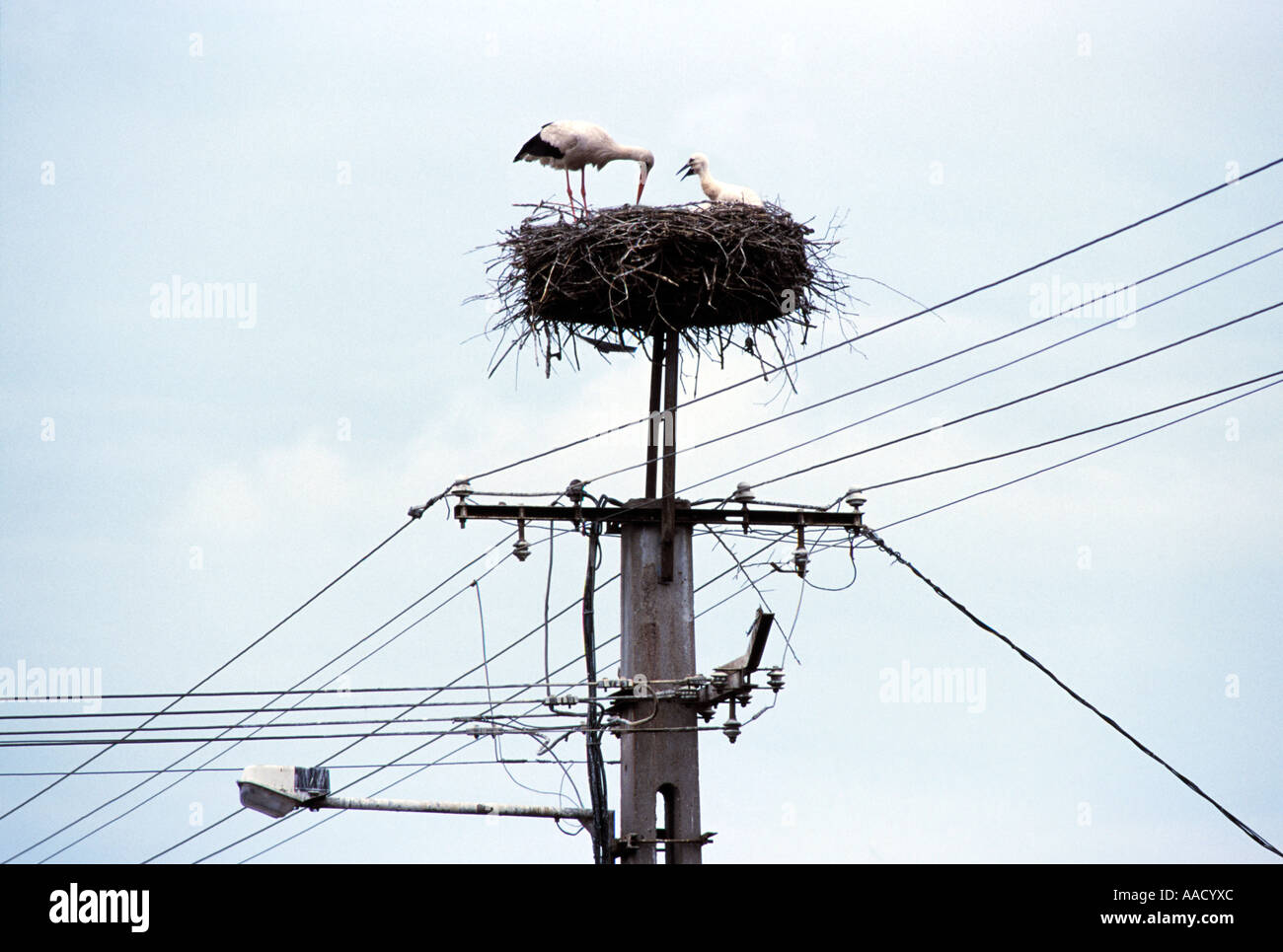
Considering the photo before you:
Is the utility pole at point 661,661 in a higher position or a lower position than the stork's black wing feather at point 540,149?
lower

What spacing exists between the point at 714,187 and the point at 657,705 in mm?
4333

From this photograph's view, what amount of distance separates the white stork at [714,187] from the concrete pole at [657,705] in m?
2.56

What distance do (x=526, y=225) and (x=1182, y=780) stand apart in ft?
19.2

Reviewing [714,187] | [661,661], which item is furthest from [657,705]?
[714,187]

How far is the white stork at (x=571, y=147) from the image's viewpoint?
17.4 m

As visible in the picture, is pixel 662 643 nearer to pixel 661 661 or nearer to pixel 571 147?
pixel 661 661

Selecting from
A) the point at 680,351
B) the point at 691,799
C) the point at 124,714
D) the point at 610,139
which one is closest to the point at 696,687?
the point at 691,799

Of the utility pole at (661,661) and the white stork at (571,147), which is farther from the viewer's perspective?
the white stork at (571,147)

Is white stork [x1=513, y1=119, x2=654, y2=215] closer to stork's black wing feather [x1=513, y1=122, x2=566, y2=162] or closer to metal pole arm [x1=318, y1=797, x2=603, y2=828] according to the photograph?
stork's black wing feather [x1=513, y1=122, x2=566, y2=162]

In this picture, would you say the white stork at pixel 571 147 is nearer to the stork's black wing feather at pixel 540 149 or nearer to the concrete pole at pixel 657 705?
the stork's black wing feather at pixel 540 149

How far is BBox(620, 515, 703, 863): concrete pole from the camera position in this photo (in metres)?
13.7

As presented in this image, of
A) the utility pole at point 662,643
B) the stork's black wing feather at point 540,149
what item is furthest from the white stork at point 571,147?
the utility pole at point 662,643

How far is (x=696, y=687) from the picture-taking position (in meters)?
13.8
